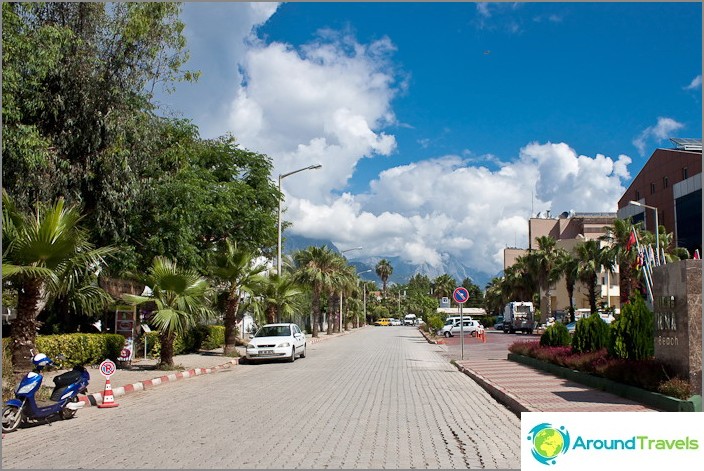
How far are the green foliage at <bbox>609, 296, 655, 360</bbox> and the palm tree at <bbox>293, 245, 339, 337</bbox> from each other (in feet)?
127

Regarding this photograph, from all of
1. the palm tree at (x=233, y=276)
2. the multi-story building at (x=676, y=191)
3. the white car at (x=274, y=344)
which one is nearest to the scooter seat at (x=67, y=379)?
Answer: the white car at (x=274, y=344)

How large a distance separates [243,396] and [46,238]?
5293 mm

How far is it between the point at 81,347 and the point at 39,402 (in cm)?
843

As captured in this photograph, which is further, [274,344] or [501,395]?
[274,344]

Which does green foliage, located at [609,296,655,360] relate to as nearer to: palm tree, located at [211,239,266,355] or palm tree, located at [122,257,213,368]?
palm tree, located at [122,257,213,368]

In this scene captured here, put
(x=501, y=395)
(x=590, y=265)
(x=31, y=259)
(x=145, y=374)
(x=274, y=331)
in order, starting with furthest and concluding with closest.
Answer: (x=590, y=265)
(x=274, y=331)
(x=145, y=374)
(x=501, y=395)
(x=31, y=259)

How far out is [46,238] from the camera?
42.3 ft

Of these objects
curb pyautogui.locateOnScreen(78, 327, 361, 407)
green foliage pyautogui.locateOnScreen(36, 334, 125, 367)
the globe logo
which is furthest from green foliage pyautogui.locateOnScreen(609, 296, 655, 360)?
green foliage pyautogui.locateOnScreen(36, 334, 125, 367)

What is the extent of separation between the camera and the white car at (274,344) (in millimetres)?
25453

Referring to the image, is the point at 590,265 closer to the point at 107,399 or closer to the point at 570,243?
the point at 570,243

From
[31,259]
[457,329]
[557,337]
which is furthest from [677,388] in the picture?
[457,329]

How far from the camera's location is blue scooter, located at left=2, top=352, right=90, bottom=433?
10039mm

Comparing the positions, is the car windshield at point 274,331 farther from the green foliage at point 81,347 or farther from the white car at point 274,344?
the green foliage at point 81,347

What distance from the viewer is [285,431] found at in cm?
974
